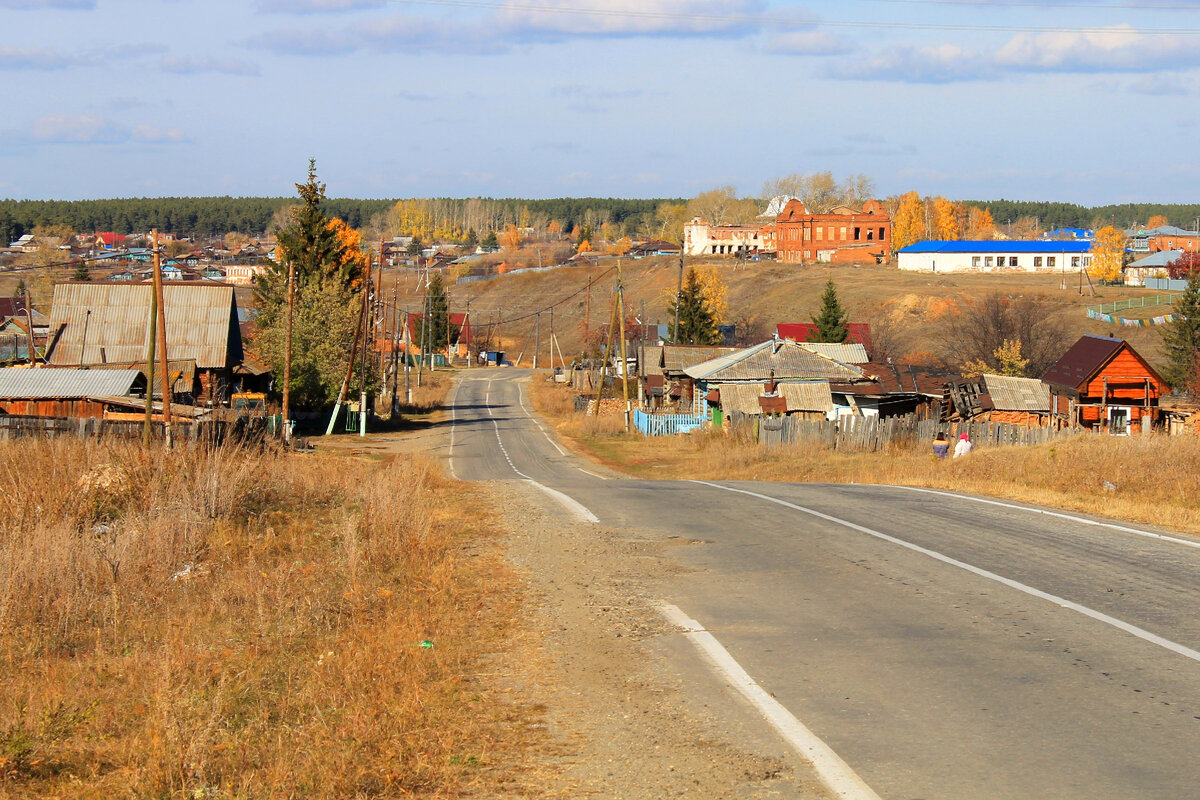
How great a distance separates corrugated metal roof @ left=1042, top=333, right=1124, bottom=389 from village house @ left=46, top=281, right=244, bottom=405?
35.8 metres

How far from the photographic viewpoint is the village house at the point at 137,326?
47.9 meters

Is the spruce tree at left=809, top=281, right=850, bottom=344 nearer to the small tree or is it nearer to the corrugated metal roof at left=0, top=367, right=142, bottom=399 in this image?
the corrugated metal roof at left=0, top=367, right=142, bottom=399

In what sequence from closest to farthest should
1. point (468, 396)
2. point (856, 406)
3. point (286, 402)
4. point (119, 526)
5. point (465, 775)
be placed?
point (465, 775)
point (119, 526)
point (286, 402)
point (856, 406)
point (468, 396)

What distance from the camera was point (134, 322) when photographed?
4888 cm

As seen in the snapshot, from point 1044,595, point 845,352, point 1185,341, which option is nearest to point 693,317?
point 845,352

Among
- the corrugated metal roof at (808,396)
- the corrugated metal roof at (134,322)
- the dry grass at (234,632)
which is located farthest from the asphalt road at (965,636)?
the corrugated metal roof at (134,322)

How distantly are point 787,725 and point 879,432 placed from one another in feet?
102

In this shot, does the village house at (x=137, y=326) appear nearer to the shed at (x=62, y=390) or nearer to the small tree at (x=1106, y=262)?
the shed at (x=62, y=390)

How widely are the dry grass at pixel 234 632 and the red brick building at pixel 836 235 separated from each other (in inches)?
5473

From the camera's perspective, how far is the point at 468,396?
77.1 meters

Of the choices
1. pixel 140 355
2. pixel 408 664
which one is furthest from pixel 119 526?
pixel 140 355

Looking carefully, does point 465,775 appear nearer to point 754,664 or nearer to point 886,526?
point 754,664

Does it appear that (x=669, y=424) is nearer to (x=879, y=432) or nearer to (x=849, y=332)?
(x=879, y=432)

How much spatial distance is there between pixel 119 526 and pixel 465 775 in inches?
338
